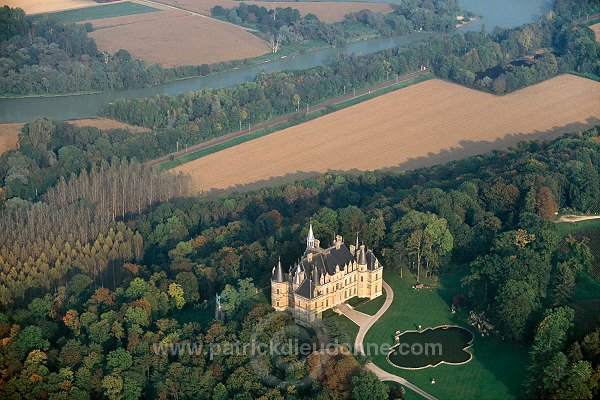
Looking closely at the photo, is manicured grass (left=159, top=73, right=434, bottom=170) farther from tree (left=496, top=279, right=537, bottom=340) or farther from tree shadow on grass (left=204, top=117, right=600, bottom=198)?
tree (left=496, top=279, right=537, bottom=340)

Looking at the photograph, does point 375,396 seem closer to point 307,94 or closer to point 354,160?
point 354,160

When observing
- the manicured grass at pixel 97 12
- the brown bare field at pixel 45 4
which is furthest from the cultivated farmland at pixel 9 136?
the manicured grass at pixel 97 12

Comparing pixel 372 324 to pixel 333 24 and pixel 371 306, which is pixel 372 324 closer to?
→ pixel 371 306

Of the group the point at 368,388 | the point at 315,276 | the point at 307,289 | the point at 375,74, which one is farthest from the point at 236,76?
the point at 368,388

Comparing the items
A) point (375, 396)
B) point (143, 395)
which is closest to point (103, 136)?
point (143, 395)

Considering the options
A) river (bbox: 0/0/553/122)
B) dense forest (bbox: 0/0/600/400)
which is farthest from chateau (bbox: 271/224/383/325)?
river (bbox: 0/0/553/122)

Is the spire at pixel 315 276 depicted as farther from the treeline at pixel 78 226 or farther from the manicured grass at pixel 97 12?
the manicured grass at pixel 97 12
